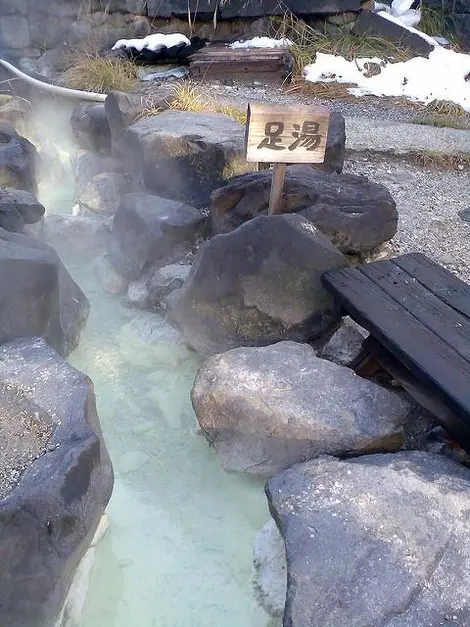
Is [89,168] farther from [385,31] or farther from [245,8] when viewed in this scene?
[385,31]

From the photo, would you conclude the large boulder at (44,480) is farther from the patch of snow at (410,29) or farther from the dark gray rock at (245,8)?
the patch of snow at (410,29)

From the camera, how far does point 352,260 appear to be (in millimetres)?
3688

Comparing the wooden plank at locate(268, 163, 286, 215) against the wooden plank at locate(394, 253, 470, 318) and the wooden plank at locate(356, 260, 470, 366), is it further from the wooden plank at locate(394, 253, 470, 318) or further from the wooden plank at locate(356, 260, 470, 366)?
the wooden plank at locate(394, 253, 470, 318)

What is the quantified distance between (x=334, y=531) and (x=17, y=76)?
250 inches

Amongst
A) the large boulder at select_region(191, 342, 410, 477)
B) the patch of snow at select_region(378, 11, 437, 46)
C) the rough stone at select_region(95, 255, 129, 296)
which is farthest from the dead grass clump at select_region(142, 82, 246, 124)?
the patch of snow at select_region(378, 11, 437, 46)

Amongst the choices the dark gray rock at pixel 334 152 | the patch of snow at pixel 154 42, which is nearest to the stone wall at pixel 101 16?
the patch of snow at pixel 154 42

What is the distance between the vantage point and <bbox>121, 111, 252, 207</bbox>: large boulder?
439 centimetres

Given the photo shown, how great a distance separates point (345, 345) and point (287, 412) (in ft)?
2.63

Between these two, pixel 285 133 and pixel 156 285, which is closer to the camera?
pixel 285 133

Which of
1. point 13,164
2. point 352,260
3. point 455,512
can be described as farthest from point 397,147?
point 455,512

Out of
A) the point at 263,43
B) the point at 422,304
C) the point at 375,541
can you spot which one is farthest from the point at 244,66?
the point at 375,541

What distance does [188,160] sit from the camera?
14.5ft

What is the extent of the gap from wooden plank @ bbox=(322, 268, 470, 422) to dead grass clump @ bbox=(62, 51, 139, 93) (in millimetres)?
4299

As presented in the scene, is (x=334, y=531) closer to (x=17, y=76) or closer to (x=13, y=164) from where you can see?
(x=13, y=164)
